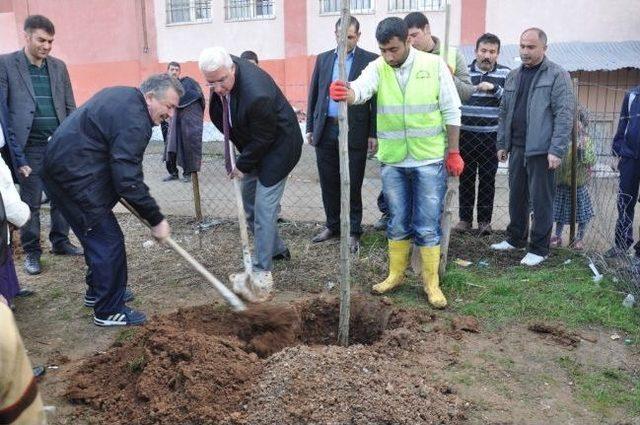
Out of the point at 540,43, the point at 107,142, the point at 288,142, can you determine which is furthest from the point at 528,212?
the point at 107,142

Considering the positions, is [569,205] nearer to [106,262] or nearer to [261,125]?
[261,125]

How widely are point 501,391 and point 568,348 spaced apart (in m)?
0.79

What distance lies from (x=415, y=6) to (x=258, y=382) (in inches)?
410

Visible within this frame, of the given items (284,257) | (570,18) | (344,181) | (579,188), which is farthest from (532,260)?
(570,18)

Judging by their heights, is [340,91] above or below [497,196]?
above

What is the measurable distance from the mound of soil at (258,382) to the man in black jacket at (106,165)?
64 cm

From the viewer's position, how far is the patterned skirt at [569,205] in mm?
5816

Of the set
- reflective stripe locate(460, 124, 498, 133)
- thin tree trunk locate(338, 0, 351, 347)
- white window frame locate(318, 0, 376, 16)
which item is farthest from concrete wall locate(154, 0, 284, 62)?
thin tree trunk locate(338, 0, 351, 347)

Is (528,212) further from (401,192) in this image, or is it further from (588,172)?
(401,192)

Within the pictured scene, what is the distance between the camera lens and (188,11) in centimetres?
1398

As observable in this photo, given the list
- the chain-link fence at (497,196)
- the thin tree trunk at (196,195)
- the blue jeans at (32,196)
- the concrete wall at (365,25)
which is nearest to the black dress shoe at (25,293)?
the blue jeans at (32,196)

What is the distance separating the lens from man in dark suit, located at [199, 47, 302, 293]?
Result: 4.44m

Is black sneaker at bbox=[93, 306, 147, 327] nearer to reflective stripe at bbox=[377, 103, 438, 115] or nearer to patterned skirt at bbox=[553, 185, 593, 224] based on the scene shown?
reflective stripe at bbox=[377, 103, 438, 115]

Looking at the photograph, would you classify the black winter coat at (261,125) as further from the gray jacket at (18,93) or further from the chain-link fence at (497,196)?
A: the chain-link fence at (497,196)
